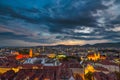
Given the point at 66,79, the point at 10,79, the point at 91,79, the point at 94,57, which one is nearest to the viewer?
the point at 66,79

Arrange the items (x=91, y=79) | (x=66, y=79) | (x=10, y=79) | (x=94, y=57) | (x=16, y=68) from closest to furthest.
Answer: (x=66, y=79)
(x=10, y=79)
(x=91, y=79)
(x=16, y=68)
(x=94, y=57)

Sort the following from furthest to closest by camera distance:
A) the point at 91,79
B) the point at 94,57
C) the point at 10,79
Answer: the point at 94,57
the point at 91,79
the point at 10,79

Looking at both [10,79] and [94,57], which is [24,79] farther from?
[94,57]

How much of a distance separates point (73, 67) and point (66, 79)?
1508cm

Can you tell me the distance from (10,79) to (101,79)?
15109 mm

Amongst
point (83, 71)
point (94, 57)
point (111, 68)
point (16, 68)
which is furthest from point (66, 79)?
point (94, 57)

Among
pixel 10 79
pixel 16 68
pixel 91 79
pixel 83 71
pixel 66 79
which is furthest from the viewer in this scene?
pixel 16 68

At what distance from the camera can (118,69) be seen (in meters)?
48.2

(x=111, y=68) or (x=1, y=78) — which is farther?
(x=111, y=68)

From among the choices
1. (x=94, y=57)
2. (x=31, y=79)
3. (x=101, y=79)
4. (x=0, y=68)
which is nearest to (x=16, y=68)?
(x=0, y=68)

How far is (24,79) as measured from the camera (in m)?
30.7

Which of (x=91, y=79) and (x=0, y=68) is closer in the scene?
(x=91, y=79)

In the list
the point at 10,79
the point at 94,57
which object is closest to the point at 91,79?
the point at 10,79

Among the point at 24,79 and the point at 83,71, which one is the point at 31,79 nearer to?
the point at 24,79
